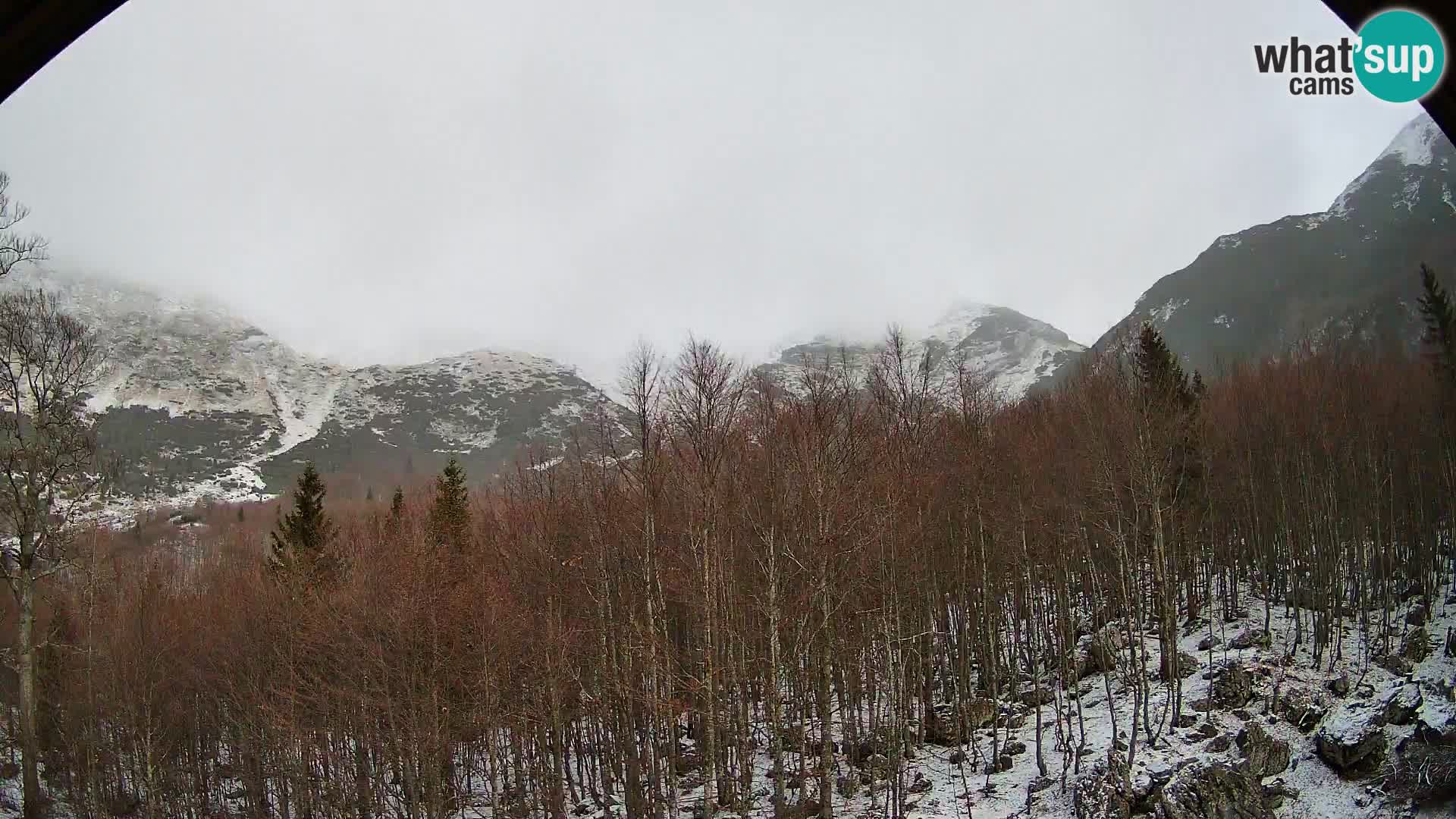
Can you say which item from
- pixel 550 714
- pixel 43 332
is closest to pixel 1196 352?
pixel 550 714

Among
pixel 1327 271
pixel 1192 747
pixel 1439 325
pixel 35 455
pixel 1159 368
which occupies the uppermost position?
pixel 1327 271

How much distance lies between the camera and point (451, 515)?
110 feet

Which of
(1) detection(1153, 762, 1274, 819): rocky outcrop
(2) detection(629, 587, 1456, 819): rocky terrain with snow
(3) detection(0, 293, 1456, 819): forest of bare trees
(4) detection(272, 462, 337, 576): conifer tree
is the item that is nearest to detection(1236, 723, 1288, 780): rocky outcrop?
(2) detection(629, 587, 1456, 819): rocky terrain with snow

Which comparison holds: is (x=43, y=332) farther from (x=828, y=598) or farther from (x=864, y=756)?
(x=864, y=756)

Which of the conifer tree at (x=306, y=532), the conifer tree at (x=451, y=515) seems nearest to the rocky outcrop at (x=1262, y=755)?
the conifer tree at (x=451, y=515)

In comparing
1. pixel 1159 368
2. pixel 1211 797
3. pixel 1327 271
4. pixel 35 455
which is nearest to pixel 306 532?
pixel 35 455

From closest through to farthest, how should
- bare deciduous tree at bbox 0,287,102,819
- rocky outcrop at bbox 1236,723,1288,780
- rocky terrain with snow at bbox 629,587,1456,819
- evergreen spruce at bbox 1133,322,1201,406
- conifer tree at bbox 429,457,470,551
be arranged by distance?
→ bare deciduous tree at bbox 0,287,102,819, rocky terrain with snow at bbox 629,587,1456,819, rocky outcrop at bbox 1236,723,1288,780, evergreen spruce at bbox 1133,322,1201,406, conifer tree at bbox 429,457,470,551

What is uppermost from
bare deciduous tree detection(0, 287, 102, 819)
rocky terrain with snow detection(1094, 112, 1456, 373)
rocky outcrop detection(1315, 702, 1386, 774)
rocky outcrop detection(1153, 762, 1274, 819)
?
rocky terrain with snow detection(1094, 112, 1456, 373)

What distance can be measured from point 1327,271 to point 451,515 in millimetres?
67756

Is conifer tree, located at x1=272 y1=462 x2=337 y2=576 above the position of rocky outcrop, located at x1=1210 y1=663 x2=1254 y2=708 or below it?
above

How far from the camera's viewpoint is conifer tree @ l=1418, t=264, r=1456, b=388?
78.2 feet

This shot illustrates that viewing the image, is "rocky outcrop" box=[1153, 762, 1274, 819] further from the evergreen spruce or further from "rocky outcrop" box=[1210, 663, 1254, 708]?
the evergreen spruce

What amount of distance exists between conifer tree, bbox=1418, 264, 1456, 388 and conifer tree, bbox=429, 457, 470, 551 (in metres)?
37.7

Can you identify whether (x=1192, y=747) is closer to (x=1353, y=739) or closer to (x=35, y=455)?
(x=1353, y=739)
